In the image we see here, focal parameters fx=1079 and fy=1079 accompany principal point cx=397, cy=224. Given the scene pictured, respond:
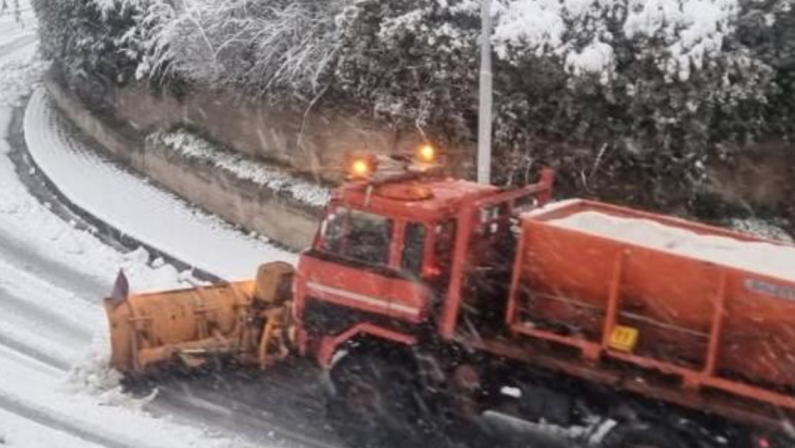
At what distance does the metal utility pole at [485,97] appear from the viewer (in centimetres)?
1305

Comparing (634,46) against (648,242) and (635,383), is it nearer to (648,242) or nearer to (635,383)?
(648,242)

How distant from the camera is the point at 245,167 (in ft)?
59.1

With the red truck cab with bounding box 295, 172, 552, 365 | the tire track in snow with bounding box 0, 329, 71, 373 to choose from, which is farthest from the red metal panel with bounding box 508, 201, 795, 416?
the tire track in snow with bounding box 0, 329, 71, 373

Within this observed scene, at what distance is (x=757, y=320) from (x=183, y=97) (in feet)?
43.7

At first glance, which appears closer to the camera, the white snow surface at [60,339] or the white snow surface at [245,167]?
the white snow surface at [60,339]

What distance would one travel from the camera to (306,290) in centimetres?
1079

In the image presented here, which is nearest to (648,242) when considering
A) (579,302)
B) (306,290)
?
(579,302)

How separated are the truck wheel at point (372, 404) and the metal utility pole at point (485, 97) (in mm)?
3535

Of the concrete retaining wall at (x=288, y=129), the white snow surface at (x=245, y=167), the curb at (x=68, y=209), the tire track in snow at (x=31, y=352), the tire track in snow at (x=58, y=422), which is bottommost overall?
the tire track in snow at (x=31, y=352)

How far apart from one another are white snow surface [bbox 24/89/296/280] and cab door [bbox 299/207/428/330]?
17.4 feet

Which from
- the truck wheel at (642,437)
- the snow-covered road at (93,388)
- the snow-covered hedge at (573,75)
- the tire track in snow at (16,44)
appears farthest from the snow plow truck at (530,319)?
the tire track in snow at (16,44)

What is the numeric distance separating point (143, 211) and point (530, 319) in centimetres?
1035

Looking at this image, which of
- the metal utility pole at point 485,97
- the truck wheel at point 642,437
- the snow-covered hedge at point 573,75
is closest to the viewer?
the truck wheel at point 642,437

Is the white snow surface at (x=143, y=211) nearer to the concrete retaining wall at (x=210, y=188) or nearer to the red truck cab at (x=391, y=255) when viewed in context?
the concrete retaining wall at (x=210, y=188)
